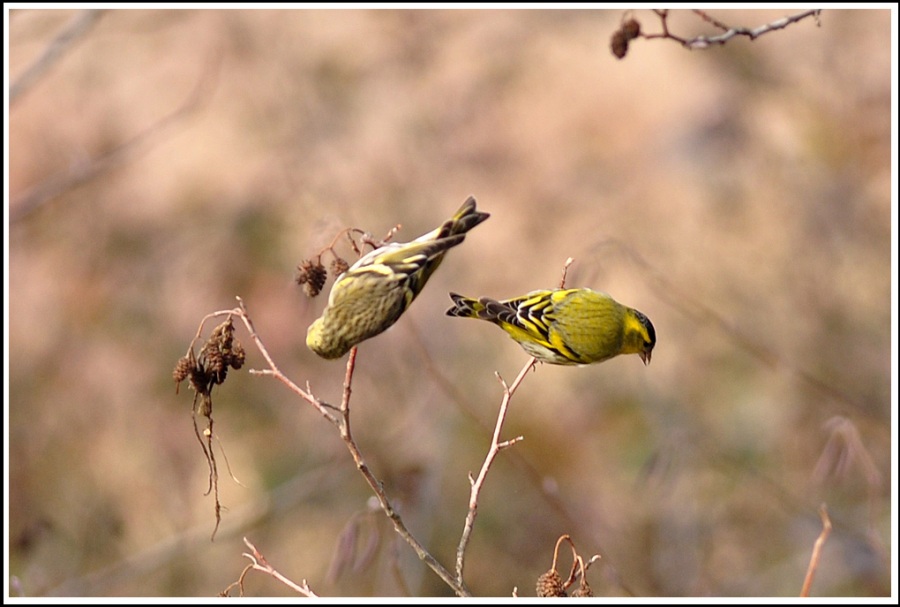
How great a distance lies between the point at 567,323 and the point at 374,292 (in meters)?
0.59

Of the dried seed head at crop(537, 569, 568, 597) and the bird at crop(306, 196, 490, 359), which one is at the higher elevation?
the bird at crop(306, 196, 490, 359)

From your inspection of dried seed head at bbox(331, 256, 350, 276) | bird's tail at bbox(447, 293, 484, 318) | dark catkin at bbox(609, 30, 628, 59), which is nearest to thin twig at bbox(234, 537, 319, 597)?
dried seed head at bbox(331, 256, 350, 276)

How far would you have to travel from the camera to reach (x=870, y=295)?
4637 millimetres

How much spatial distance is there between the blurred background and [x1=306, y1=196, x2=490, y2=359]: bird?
1902 millimetres

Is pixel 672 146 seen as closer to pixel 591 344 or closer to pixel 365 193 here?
pixel 365 193

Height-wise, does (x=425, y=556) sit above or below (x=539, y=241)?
above

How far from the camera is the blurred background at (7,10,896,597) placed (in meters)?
4.28

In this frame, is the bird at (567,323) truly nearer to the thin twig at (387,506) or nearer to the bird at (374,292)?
the bird at (374,292)

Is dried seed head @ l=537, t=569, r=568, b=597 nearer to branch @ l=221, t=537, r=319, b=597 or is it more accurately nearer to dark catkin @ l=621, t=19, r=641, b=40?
branch @ l=221, t=537, r=319, b=597

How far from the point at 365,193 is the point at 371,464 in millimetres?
1743

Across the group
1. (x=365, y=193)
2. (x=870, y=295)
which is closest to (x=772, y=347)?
(x=870, y=295)

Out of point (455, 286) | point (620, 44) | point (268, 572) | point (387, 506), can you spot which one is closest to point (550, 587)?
point (387, 506)

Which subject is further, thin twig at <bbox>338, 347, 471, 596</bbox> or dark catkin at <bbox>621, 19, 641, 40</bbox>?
dark catkin at <bbox>621, 19, 641, 40</bbox>

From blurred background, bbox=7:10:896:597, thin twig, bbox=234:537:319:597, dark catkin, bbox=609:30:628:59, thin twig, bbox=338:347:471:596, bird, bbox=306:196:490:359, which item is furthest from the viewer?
blurred background, bbox=7:10:896:597
